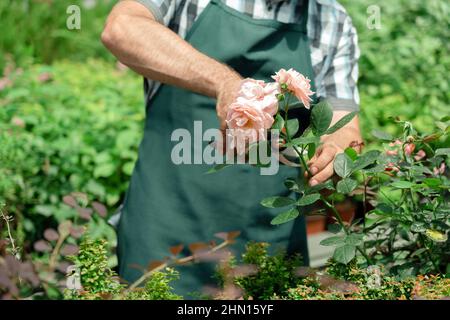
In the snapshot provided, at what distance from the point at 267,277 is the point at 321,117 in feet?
0.98

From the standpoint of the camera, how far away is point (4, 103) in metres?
3.15

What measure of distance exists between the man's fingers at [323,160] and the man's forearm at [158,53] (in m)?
0.24

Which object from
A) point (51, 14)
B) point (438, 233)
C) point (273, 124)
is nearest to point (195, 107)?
point (273, 124)

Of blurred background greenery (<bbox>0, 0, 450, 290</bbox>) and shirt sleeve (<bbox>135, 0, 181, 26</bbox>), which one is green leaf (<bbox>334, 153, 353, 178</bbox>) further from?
blurred background greenery (<bbox>0, 0, 450, 290</bbox>)

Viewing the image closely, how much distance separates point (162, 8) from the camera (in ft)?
5.79

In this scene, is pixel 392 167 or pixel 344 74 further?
pixel 344 74

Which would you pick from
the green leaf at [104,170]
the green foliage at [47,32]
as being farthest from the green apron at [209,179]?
the green foliage at [47,32]

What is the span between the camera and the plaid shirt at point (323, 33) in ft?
6.22

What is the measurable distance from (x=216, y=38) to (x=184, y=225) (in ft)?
1.67

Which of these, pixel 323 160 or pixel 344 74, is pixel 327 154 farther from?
pixel 344 74

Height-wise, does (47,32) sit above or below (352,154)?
above

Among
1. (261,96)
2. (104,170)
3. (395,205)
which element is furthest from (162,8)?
(104,170)

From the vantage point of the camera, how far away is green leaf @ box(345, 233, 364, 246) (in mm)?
1142

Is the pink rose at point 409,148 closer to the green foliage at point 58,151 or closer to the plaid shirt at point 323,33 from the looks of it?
the plaid shirt at point 323,33
